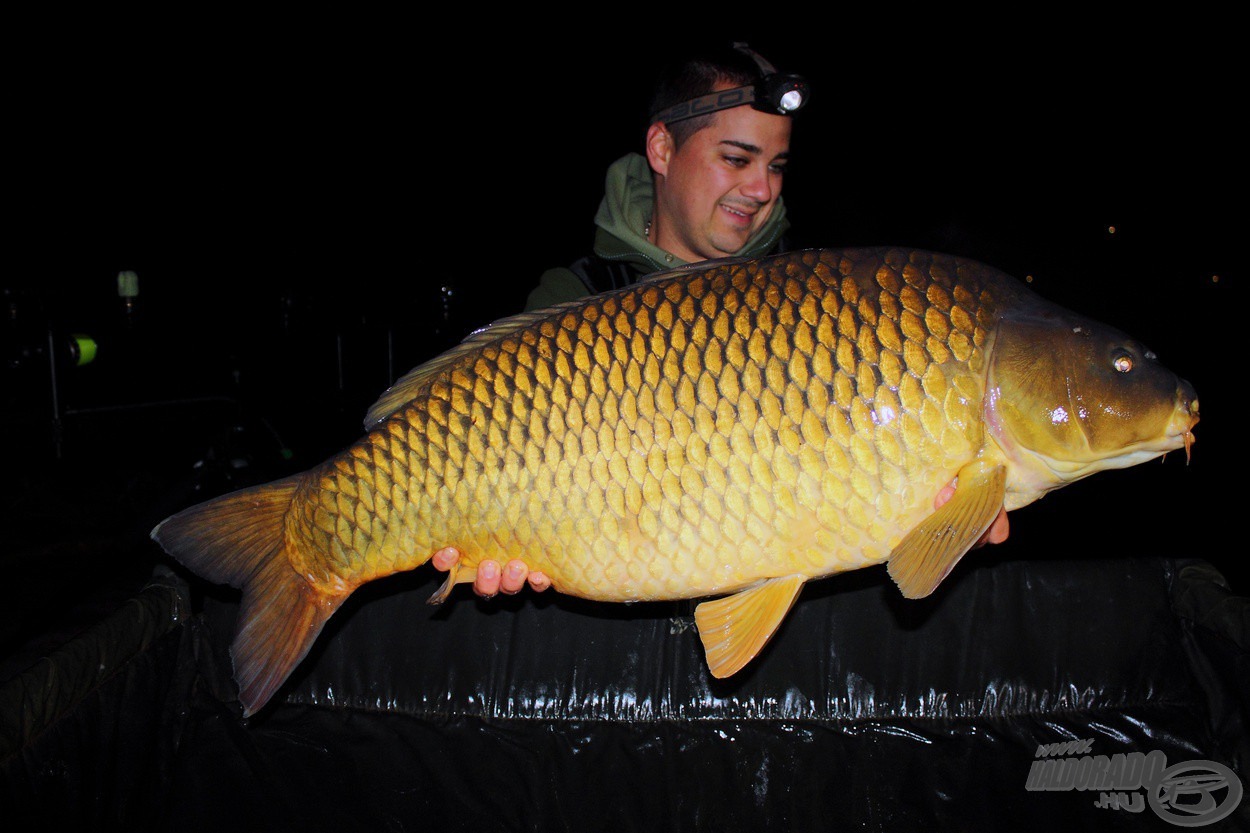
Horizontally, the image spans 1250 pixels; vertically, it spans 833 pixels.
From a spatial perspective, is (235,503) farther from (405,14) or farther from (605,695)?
(405,14)

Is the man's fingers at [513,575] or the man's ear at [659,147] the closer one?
the man's fingers at [513,575]

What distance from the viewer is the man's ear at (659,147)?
1789 millimetres

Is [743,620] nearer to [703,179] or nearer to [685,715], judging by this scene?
[685,715]

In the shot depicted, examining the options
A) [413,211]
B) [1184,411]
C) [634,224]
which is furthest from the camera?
[413,211]

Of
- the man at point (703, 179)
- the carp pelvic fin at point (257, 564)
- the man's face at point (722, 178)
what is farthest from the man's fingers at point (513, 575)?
the man's face at point (722, 178)

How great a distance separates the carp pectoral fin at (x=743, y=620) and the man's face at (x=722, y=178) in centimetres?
102

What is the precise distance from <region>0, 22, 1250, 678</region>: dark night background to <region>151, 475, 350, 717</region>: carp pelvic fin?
395 millimetres

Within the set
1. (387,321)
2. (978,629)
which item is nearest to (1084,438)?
(978,629)

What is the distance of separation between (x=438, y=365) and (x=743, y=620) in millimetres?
604

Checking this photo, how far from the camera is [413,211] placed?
11594 mm

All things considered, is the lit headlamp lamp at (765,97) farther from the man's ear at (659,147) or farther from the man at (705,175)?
the man's ear at (659,147)

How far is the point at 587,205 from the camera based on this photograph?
14039 millimetres

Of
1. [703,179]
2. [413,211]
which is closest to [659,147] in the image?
[703,179]

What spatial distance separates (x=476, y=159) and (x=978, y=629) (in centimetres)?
1266
